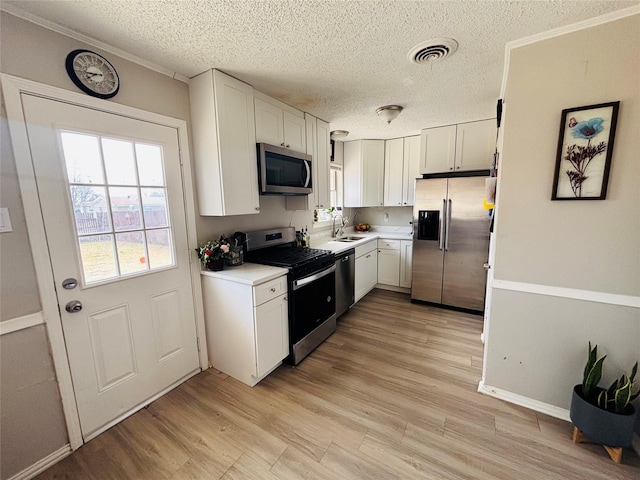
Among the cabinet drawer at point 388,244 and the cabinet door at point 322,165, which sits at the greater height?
the cabinet door at point 322,165

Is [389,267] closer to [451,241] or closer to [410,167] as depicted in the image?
[451,241]

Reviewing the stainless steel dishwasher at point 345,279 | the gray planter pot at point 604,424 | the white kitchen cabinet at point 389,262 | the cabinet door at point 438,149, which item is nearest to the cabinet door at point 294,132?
the stainless steel dishwasher at point 345,279

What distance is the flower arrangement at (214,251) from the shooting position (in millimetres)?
2068

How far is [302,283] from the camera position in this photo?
7.55 ft

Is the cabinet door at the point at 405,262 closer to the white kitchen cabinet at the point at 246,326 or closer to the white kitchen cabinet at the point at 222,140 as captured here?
the white kitchen cabinet at the point at 246,326

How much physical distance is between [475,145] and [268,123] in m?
2.61

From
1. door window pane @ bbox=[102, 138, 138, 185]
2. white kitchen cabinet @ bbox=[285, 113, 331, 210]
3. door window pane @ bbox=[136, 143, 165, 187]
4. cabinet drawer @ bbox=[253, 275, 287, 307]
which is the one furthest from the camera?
white kitchen cabinet @ bbox=[285, 113, 331, 210]

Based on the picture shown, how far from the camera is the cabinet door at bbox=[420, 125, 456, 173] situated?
3.40 m

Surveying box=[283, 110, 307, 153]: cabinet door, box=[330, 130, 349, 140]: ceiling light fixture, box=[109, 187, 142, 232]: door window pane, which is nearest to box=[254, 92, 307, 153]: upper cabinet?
box=[283, 110, 307, 153]: cabinet door

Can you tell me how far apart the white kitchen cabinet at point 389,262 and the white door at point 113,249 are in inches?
114

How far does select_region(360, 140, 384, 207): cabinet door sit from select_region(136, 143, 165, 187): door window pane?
9.80 feet

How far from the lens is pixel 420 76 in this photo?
2.04 metres

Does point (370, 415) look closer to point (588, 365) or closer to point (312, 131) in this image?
point (588, 365)

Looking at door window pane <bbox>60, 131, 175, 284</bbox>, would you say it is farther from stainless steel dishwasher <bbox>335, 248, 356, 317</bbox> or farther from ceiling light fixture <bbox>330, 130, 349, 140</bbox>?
ceiling light fixture <bbox>330, 130, 349, 140</bbox>
